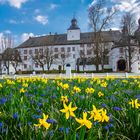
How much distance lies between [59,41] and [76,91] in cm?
10152

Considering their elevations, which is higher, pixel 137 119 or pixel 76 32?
pixel 76 32

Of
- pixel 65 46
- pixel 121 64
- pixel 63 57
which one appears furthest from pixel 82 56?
pixel 121 64

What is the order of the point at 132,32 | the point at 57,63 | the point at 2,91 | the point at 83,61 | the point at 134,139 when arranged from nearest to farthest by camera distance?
1. the point at 134,139
2. the point at 2,91
3. the point at 132,32
4. the point at 83,61
5. the point at 57,63

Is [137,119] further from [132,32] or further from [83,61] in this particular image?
[83,61]

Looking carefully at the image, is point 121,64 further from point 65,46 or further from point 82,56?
point 65,46

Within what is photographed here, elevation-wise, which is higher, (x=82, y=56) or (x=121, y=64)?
(x=82, y=56)

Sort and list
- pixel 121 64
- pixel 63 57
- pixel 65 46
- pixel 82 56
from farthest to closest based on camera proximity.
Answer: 1. pixel 65 46
2. pixel 63 57
3. pixel 82 56
4. pixel 121 64

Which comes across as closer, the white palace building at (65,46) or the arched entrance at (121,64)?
the arched entrance at (121,64)

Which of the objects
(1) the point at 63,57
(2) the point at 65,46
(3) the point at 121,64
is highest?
(2) the point at 65,46

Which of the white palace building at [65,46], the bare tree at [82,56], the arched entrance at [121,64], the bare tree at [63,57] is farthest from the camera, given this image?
the bare tree at [63,57]

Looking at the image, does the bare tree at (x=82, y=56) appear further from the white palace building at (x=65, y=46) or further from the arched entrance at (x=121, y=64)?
the arched entrance at (x=121, y=64)

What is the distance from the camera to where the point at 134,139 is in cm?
328

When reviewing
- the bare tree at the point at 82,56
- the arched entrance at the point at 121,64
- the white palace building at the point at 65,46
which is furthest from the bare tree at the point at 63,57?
the arched entrance at the point at 121,64

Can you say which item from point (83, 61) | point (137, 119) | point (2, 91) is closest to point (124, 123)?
point (137, 119)
